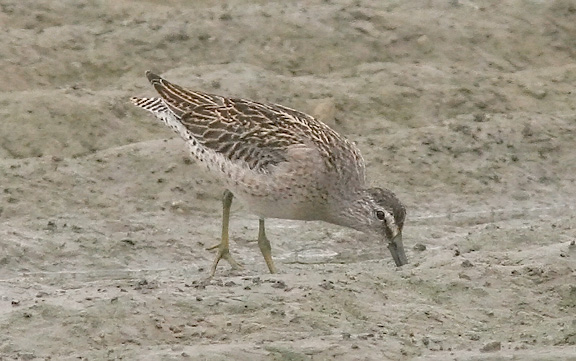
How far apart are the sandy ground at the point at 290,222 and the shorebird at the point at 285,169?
0.33 metres

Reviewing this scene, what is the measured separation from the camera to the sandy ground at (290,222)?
5871 millimetres

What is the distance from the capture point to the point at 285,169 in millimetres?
7625

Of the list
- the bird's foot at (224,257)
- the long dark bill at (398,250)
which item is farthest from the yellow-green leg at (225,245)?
the long dark bill at (398,250)

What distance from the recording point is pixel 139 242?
8.43m

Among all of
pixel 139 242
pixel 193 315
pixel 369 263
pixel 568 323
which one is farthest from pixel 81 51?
pixel 568 323

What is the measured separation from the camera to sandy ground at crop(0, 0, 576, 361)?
5871 mm

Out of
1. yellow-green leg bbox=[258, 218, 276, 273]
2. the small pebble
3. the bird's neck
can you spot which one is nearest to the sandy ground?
the small pebble

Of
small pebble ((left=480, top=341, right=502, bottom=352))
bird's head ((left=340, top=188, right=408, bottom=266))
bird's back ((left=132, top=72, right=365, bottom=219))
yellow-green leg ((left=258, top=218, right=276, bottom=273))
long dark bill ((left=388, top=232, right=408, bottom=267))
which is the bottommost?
yellow-green leg ((left=258, top=218, right=276, bottom=273))

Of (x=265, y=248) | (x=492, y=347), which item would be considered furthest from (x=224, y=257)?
(x=492, y=347)

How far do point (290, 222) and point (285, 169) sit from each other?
1627 mm

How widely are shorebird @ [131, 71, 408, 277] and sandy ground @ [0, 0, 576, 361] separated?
0.33 metres

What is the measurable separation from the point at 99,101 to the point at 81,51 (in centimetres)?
119

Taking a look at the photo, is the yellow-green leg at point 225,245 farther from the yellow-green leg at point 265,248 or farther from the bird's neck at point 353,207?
the bird's neck at point 353,207

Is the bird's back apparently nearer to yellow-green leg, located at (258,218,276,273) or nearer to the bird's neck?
the bird's neck
